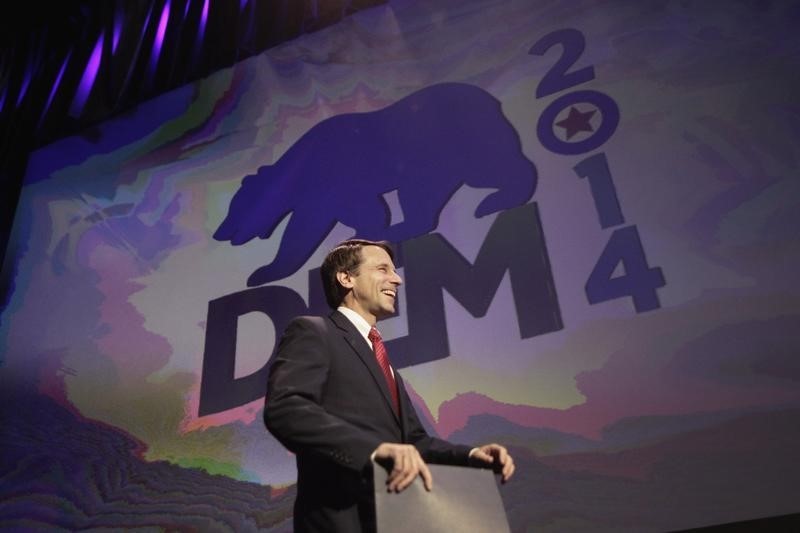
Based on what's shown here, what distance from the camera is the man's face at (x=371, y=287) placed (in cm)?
153

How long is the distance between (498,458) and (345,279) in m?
0.58

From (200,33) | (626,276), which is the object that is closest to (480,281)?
(626,276)

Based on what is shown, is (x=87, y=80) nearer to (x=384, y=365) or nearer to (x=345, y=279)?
(x=345, y=279)

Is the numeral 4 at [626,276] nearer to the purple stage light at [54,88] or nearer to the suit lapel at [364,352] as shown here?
the suit lapel at [364,352]

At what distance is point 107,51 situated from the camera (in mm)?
3957

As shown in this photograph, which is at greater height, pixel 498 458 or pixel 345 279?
pixel 345 279

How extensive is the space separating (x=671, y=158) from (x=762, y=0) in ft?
2.86

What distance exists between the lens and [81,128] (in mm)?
3852

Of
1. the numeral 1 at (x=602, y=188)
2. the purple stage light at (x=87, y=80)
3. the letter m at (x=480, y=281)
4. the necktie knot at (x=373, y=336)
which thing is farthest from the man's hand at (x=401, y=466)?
the purple stage light at (x=87, y=80)

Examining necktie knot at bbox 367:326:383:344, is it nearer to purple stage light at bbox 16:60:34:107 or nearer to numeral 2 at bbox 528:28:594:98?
numeral 2 at bbox 528:28:594:98

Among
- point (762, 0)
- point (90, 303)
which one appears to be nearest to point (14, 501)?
point (90, 303)

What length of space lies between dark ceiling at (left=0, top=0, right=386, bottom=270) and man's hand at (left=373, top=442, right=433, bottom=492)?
302 centimetres

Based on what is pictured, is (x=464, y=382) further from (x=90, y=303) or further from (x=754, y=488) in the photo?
(x=90, y=303)

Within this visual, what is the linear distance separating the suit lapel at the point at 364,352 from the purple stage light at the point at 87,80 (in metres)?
3.19
